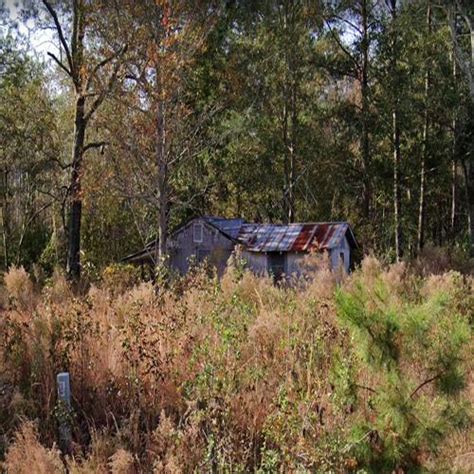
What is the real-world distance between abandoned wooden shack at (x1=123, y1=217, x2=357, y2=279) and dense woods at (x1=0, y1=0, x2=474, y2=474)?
1.22m

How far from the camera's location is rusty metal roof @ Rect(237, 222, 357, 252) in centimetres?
1941

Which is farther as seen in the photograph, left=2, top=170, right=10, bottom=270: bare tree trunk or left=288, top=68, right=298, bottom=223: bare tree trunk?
left=288, top=68, right=298, bottom=223: bare tree trunk

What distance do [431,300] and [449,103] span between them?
55.6 feet

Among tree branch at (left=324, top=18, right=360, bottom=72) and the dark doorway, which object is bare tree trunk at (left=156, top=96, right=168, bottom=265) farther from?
tree branch at (left=324, top=18, right=360, bottom=72)

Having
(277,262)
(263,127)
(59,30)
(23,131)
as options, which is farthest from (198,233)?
(59,30)

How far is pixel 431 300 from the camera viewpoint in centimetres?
318

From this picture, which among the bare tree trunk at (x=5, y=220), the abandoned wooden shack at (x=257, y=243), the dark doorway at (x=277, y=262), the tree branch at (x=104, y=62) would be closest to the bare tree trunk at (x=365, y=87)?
the abandoned wooden shack at (x=257, y=243)

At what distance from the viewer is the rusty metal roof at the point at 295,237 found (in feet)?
63.7

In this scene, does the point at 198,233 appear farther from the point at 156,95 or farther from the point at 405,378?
the point at 405,378

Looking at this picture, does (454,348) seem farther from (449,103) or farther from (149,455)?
(449,103)

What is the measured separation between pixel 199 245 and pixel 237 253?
40.7 ft

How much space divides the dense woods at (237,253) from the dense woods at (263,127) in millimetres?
90

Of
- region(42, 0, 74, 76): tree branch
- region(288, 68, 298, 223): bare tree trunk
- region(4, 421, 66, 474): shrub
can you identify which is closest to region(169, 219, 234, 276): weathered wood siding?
region(288, 68, 298, 223): bare tree trunk

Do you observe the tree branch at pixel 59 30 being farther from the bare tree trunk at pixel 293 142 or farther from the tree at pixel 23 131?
the bare tree trunk at pixel 293 142
